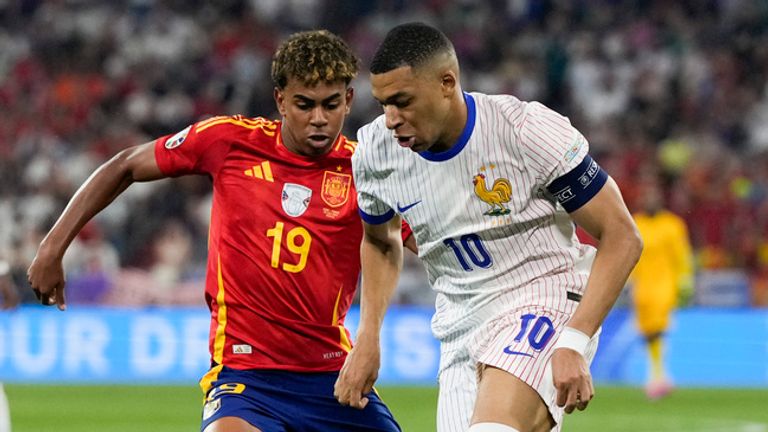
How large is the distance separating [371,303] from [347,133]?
13783mm

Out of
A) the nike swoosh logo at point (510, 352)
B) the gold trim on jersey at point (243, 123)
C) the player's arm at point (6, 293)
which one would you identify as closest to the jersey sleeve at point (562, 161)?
the nike swoosh logo at point (510, 352)

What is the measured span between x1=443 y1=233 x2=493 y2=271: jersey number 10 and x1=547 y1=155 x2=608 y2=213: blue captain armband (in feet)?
1.29

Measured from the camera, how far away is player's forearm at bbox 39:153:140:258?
5465mm

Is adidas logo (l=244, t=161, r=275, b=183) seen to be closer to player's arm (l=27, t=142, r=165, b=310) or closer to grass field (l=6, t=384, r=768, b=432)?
player's arm (l=27, t=142, r=165, b=310)

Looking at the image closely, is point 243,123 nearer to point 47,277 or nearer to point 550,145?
point 47,277

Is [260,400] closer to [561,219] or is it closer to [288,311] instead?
[288,311]

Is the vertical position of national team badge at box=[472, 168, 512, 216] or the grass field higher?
the grass field

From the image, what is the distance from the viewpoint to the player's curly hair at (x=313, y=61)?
5594mm

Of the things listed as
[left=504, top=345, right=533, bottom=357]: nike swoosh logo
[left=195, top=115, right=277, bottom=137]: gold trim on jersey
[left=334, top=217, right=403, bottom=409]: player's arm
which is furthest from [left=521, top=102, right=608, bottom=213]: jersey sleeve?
[left=195, top=115, right=277, bottom=137]: gold trim on jersey

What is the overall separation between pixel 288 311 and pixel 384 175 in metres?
0.84

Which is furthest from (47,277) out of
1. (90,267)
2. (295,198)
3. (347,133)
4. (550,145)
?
(347,133)

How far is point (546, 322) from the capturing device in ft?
15.6

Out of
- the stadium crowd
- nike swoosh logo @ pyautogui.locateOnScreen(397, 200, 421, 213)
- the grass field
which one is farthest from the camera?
the stadium crowd

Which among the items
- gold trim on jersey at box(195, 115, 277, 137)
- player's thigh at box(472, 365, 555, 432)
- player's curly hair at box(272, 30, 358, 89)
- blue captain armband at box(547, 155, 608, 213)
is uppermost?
player's curly hair at box(272, 30, 358, 89)
